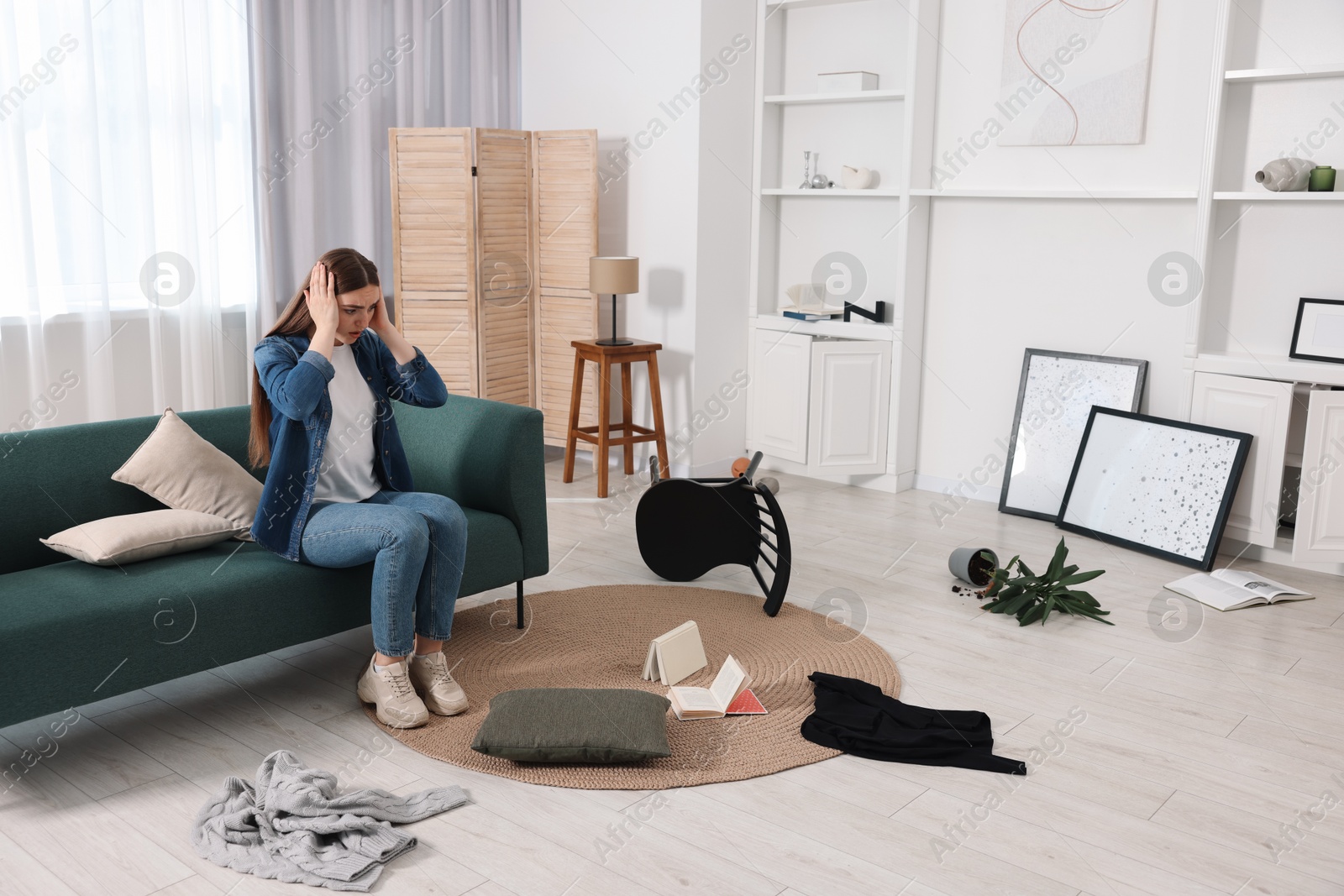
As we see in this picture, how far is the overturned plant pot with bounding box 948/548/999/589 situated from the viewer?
3.79 m

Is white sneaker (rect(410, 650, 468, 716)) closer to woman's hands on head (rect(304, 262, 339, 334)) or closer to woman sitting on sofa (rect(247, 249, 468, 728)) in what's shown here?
woman sitting on sofa (rect(247, 249, 468, 728))

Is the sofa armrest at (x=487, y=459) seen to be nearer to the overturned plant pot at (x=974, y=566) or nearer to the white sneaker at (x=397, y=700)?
the white sneaker at (x=397, y=700)

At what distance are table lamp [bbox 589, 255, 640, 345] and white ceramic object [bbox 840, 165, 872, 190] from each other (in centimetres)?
103

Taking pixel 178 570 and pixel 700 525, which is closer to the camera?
pixel 178 570

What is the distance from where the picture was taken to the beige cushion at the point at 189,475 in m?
2.85

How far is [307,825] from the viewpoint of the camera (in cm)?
221

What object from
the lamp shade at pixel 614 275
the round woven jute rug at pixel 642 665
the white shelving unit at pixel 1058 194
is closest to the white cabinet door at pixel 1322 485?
the white shelving unit at pixel 1058 194

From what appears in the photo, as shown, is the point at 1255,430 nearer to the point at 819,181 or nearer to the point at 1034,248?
the point at 1034,248

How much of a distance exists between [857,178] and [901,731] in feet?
9.86

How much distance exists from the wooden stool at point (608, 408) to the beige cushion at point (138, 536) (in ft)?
7.83

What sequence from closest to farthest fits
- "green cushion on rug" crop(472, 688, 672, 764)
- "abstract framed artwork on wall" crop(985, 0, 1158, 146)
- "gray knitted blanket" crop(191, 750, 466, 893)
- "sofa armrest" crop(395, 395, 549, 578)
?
"gray knitted blanket" crop(191, 750, 466, 893)
"green cushion on rug" crop(472, 688, 672, 764)
"sofa armrest" crop(395, 395, 549, 578)
"abstract framed artwork on wall" crop(985, 0, 1158, 146)

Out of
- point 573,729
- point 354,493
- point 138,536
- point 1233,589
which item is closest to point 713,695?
point 573,729

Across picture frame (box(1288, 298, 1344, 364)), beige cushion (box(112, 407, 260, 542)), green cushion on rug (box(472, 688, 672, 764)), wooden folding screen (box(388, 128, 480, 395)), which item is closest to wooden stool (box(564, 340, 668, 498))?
wooden folding screen (box(388, 128, 480, 395))

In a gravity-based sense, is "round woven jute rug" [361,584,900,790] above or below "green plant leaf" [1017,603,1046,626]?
below
